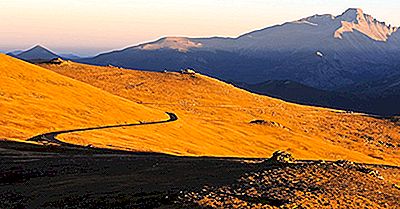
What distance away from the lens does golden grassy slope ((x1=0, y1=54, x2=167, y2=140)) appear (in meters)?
86.9

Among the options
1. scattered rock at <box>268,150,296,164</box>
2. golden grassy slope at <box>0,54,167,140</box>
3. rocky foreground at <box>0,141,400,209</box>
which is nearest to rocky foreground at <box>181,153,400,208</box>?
rocky foreground at <box>0,141,400,209</box>

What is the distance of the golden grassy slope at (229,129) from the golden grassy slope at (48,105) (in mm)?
9407

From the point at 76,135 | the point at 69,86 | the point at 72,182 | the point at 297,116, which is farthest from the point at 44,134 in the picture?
the point at 297,116

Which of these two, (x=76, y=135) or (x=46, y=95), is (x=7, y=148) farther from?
(x=46, y=95)

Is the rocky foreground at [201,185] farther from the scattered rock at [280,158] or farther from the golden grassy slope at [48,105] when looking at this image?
the golden grassy slope at [48,105]

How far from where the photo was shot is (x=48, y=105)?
105 metres

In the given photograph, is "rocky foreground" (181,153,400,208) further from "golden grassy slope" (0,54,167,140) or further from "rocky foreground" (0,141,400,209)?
"golden grassy slope" (0,54,167,140)

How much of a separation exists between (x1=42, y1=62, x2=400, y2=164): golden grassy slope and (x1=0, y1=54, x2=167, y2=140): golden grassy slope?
941 cm

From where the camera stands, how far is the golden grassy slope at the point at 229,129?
8731 centimetres

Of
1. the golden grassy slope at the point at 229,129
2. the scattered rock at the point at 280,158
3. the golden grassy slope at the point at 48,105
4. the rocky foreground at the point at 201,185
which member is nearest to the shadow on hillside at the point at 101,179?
the rocky foreground at the point at 201,185

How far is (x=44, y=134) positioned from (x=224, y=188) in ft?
187

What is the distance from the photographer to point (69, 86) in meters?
136

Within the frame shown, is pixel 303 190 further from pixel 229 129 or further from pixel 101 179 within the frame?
pixel 229 129

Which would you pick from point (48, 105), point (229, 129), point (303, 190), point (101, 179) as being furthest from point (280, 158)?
point (229, 129)
